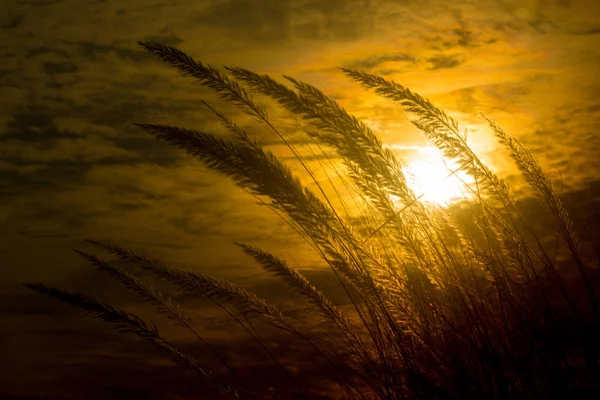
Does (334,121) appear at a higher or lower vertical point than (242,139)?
higher

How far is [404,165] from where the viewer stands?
3205 millimetres

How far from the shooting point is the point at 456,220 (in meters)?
3.10

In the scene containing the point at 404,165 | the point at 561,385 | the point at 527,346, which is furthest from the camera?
the point at 404,165

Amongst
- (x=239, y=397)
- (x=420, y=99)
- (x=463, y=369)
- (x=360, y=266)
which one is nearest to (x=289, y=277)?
(x=360, y=266)

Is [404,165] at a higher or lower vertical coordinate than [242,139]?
higher

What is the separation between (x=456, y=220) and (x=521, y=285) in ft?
1.73

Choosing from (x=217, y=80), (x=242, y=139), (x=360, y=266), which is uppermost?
(x=217, y=80)

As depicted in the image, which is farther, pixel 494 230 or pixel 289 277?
pixel 494 230

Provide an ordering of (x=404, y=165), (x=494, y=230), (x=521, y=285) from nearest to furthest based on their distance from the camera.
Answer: (x=521, y=285) → (x=494, y=230) → (x=404, y=165)

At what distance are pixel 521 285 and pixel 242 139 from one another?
1.18 m

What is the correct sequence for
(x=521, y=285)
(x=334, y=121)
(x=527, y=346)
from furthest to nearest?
(x=521, y=285)
(x=334, y=121)
(x=527, y=346)

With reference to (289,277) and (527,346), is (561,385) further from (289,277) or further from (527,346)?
(289,277)

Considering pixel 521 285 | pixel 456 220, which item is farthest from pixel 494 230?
pixel 521 285

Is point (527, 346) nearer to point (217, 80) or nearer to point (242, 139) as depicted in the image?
point (242, 139)
